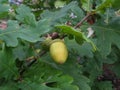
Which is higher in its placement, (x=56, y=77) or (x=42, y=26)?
(x=42, y=26)

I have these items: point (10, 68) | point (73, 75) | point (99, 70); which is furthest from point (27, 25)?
point (99, 70)

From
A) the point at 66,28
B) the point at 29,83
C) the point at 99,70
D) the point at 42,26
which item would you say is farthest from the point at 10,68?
the point at 99,70

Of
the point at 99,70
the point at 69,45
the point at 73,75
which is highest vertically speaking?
the point at 69,45

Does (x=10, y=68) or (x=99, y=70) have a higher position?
(x=10, y=68)

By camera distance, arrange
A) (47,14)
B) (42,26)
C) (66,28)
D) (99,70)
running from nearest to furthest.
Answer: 1. (66,28)
2. (42,26)
3. (47,14)
4. (99,70)

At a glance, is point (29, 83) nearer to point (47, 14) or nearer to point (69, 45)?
point (69, 45)

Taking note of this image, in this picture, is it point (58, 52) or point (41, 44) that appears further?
point (41, 44)

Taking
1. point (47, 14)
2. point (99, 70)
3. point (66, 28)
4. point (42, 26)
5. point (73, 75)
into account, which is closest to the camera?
point (66, 28)

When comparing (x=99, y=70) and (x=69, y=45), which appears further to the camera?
(x=99, y=70)

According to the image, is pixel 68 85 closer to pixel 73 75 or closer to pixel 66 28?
pixel 73 75
